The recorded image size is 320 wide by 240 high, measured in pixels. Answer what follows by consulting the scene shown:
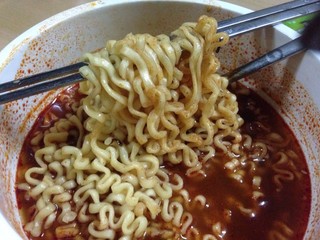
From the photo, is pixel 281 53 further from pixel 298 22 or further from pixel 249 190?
pixel 249 190

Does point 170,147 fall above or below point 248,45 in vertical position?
A: below

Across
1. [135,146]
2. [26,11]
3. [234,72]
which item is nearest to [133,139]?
[135,146]

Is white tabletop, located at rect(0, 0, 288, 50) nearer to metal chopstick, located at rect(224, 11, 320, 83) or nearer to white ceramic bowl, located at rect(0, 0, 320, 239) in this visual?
white ceramic bowl, located at rect(0, 0, 320, 239)

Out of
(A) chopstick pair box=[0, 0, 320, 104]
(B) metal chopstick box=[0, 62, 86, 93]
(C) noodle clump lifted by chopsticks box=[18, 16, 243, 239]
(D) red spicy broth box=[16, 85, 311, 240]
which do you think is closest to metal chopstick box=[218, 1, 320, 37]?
(A) chopstick pair box=[0, 0, 320, 104]

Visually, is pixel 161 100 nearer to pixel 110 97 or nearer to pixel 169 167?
pixel 110 97

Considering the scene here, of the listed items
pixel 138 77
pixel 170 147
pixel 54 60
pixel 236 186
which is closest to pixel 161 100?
pixel 138 77

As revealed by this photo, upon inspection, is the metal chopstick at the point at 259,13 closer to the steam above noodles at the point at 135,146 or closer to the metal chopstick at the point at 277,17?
the metal chopstick at the point at 277,17

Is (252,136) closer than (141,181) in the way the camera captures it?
No

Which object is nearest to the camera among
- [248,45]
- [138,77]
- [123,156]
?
[138,77]
